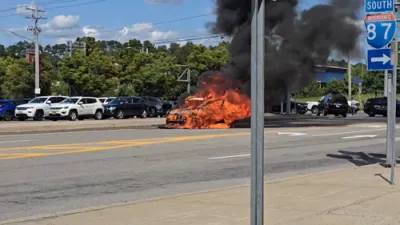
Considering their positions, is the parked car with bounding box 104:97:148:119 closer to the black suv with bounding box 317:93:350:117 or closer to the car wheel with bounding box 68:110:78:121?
the car wheel with bounding box 68:110:78:121

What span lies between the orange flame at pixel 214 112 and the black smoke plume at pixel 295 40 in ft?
5.93

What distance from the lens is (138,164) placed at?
46.7 feet

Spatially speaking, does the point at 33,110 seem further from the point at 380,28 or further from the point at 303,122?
the point at 380,28

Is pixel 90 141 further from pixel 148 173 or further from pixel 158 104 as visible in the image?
pixel 158 104

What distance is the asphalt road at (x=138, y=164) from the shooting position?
9.90 m

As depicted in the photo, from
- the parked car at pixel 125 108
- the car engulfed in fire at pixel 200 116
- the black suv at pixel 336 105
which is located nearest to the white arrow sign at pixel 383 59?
the car engulfed in fire at pixel 200 116

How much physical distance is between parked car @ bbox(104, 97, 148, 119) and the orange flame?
13119mm

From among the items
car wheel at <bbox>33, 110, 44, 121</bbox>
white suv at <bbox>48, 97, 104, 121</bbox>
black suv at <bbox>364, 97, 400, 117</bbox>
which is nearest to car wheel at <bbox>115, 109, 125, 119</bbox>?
white suv at <bbox>48, 97, 104, 121</bbox>

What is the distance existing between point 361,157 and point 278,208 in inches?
356

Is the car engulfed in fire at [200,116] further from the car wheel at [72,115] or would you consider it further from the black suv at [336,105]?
the black suv at [336,105]

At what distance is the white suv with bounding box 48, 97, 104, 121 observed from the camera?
38500 millimetres

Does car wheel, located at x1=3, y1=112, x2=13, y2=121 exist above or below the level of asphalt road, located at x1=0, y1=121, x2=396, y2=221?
above

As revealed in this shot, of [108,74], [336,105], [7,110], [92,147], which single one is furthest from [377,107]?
[92,147]

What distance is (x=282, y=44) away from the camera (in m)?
31.9
